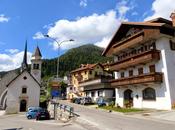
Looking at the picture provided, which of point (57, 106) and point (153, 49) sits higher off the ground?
point (153, 49)

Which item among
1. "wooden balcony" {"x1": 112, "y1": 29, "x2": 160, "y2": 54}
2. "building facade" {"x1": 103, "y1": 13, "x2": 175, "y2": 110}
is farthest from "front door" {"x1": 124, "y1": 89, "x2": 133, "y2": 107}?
"wooden balcony" {"x1": 112, "y1": 29, "x2": 160, "y2": 54}

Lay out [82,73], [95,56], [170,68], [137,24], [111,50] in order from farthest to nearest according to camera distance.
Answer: [95,56] < [82,73] < [111,50] < [137,24] < [170,68]

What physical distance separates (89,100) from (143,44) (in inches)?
830

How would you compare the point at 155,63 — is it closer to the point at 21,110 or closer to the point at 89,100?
the point at 89,100

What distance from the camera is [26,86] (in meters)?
59.3

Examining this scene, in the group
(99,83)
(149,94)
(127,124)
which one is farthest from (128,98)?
(127,124)

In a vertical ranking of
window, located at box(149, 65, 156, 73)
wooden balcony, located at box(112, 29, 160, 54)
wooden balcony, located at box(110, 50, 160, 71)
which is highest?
wooden balcony, located at box(112, 29, 160, 54)

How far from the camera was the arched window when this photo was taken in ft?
116

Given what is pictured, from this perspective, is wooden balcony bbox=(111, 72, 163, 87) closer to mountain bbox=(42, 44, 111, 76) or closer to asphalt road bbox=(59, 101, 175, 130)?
asphalt road bbox=(59, 101, 175, 130)

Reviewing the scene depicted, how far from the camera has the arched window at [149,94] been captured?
116ft

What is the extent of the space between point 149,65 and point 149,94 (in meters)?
4.21

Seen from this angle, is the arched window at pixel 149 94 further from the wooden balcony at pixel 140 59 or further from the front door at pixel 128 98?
the wooden balcony at pixel 140 59

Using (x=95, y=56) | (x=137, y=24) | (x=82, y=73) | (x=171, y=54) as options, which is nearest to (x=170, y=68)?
(x=171, y=54)

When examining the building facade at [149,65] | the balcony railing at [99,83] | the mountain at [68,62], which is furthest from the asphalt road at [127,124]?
the mountain at [68,62]
